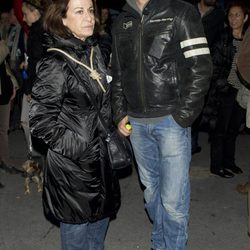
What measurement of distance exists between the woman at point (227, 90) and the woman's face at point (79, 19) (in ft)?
8.23

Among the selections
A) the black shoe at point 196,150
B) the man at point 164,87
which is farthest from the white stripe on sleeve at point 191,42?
the black shoe at point 196,150

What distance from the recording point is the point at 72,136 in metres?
3.14

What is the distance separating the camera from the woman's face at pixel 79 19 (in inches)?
124

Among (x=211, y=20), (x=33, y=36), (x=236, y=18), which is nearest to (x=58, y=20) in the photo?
(x=33, y=36)

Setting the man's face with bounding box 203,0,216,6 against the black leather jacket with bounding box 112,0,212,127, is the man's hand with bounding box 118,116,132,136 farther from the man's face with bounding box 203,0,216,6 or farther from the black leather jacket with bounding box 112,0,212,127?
the man's face with bounding box 203,0,216,6

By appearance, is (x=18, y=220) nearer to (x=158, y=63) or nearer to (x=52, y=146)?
(x=52, y=146)

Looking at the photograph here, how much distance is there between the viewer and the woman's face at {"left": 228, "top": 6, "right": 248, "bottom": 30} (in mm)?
5438

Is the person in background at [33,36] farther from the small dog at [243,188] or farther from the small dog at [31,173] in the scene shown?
the small dog at [243,188]

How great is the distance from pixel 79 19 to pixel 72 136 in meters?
0.76

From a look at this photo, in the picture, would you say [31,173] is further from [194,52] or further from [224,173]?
[194,52]

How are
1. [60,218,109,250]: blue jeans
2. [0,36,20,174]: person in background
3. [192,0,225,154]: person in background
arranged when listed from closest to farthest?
1. [60,218,109,250]: blue jeans
2. [0,36,20,174]: person in background
3. [192,0,225,154]: person in background

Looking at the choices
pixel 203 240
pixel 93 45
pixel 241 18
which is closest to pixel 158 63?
pixel 93 45

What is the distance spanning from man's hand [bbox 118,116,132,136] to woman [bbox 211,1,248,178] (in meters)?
2.02

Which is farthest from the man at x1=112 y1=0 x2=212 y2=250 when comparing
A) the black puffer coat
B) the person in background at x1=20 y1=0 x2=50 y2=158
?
the person in background at x1=20 y1=0 x2=50 y2=158
